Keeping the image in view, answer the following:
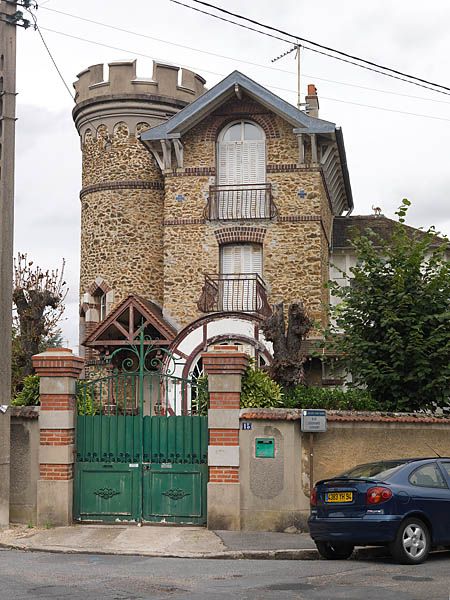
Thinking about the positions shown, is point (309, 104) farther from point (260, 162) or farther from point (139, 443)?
point (139, 443)

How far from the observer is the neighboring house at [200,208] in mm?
27484

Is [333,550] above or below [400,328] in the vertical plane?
below

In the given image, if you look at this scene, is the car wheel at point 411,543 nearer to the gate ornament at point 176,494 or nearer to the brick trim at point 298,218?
the gate ornament at point 176,494

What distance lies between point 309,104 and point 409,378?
1588 cm

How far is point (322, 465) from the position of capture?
1552 cm

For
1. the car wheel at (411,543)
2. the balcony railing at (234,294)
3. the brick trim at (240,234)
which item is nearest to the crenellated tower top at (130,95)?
the brick trim at (240,234)

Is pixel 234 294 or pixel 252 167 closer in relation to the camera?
pixel 234 294

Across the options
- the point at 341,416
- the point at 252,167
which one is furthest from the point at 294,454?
the point at 252,167

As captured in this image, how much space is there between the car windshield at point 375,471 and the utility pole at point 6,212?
5.52 meters

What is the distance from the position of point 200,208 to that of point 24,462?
1367cm

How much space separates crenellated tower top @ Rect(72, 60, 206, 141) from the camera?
98.3ft

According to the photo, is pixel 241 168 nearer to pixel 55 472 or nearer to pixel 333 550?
pixel 55 472

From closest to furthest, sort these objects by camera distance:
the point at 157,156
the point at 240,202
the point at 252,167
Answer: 1. the point at 240,202
2. the point at 252,167
3. the point at 157,156

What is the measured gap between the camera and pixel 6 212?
51.2 ft
